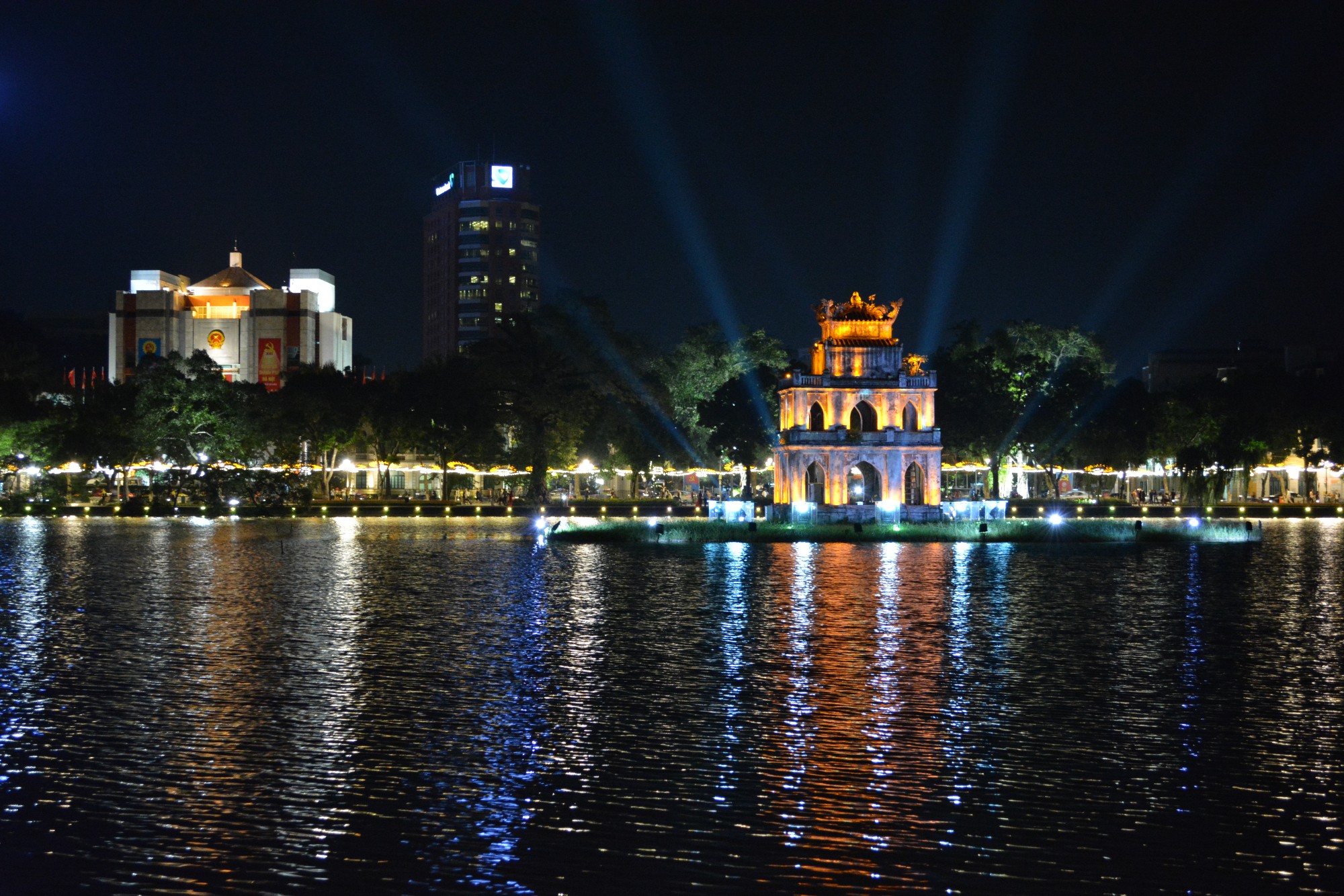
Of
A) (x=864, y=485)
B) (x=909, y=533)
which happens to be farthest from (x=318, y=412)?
(x=909, y=533)

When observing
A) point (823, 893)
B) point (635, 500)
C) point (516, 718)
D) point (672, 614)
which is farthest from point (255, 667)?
point (635, 500)

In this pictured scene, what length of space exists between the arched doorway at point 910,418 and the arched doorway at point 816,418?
16.3 feet

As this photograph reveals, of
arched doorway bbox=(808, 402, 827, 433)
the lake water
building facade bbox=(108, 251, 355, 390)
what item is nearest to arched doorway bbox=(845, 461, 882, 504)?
arched doorway bbox=(808, 402, 827, 433)

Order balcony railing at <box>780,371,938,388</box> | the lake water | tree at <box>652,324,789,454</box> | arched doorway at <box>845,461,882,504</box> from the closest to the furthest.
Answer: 1. the lake water
2. balcony railing at <box>780,371,938,388</box>
3. arched doorway at <box>845,461,882,504</box>
4. tree at <box>652,324,789,454</box>

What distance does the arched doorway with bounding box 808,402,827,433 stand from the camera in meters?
83.4

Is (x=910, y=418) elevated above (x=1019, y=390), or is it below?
below

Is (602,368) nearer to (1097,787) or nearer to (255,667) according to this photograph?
(255,667)

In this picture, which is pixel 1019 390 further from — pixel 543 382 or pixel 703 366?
pixel 543 382

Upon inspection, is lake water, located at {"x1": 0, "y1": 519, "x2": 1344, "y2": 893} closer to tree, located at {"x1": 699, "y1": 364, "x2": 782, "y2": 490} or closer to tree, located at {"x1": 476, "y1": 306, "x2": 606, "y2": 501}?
tree, located at {"x1": 476, "y1": 306, "x2": 606, "y2": 501}

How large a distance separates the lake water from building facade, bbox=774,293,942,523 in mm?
44969

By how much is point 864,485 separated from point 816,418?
976 centimetres

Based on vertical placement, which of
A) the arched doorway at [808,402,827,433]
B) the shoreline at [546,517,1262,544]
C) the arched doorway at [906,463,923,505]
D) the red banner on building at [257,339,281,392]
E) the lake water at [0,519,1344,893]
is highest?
the red banner on building at [257,339,281,392]

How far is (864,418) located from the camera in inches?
3361

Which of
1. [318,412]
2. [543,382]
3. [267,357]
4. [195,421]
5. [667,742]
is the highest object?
[267,357]
